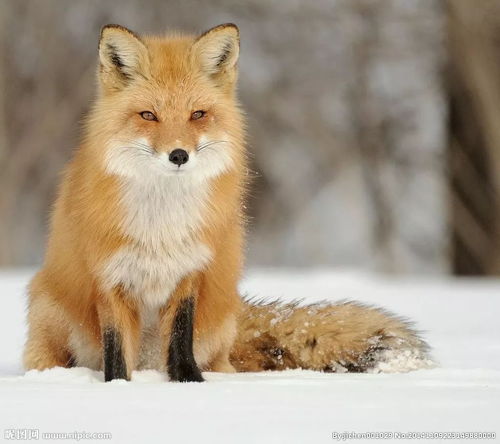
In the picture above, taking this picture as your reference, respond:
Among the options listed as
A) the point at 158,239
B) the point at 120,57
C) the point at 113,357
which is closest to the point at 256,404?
the point at 113,357

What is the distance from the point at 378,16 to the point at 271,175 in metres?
3.88

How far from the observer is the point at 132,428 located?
146 inches

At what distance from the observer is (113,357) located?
5289 millimetres

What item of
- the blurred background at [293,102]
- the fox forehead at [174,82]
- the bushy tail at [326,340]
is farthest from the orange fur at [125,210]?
the blurred background at [293,102]

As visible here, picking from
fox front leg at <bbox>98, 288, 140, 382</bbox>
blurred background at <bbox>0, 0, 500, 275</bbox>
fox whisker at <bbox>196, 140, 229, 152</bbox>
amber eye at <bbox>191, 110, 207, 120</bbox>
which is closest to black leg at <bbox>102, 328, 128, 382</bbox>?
fox front leg at <bbox>98, 288, 140, 382</bbox>

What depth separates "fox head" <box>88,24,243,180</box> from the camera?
5.31 meters

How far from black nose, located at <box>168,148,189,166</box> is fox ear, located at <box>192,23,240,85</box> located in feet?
2.17

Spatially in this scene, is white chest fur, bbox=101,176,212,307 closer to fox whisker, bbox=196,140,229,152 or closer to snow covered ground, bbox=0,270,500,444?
fox whisker, bbox=196,140,229,152

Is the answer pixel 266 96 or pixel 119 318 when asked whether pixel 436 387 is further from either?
pixel 266 96

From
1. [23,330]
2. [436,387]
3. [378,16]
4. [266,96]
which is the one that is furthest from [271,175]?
[436,387]

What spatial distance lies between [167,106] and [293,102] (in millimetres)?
14629

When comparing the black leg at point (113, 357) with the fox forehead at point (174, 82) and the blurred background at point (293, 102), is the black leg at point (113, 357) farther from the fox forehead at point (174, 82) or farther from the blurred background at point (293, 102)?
the blurred background at point (293, 102)

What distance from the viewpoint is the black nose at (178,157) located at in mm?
5180

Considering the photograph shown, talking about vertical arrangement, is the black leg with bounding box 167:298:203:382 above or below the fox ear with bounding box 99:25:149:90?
below
